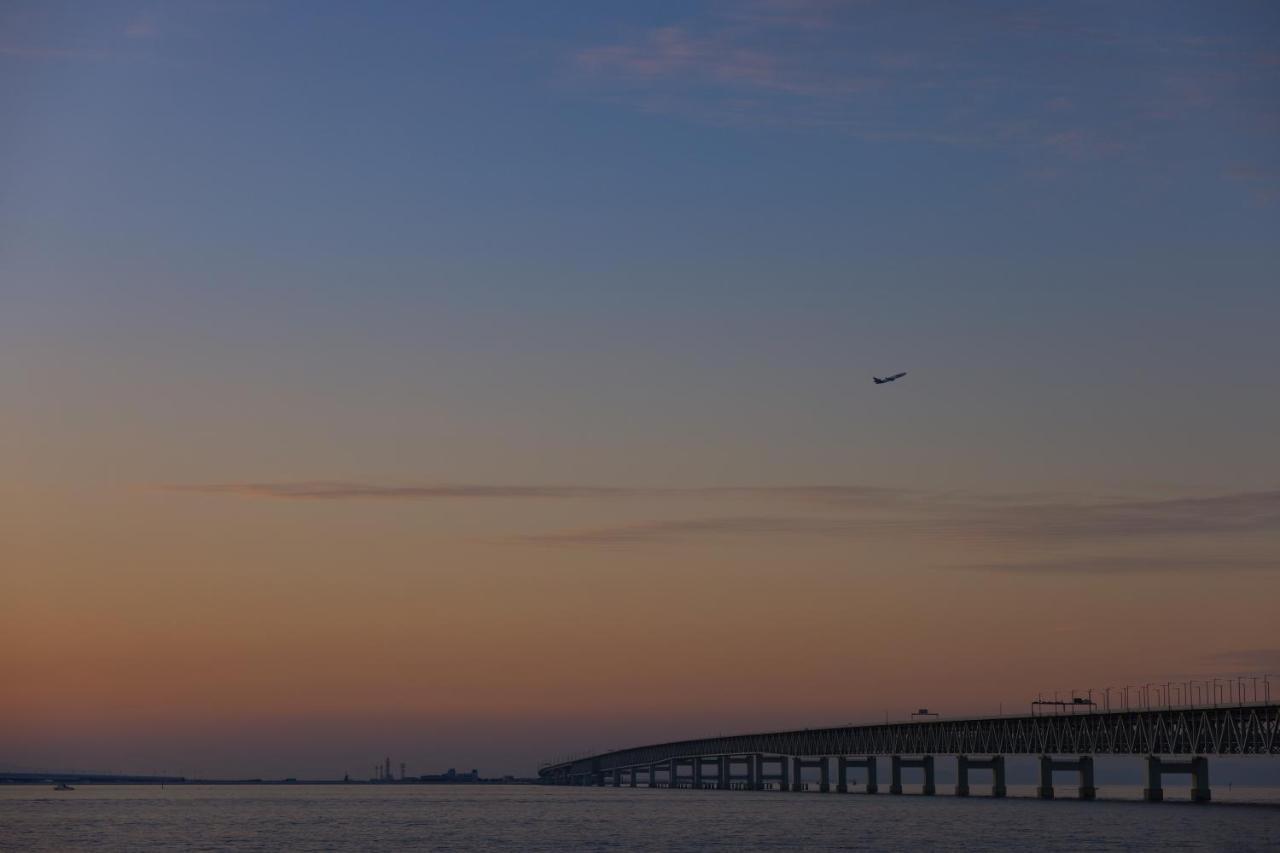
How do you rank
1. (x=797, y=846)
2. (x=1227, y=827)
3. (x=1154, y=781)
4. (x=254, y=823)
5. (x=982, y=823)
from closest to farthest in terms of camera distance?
(x=797, y=846)
(x=1227, y=827)
(x=982, y=823)
(x=254, y=823)
(x=1154, y=781)

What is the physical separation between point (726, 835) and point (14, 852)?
51745 mm

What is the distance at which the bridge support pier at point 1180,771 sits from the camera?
7165 inches

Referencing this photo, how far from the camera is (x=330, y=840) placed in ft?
425

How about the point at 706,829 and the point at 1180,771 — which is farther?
the point at 1180,771

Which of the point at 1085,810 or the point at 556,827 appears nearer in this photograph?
the point at 556,827

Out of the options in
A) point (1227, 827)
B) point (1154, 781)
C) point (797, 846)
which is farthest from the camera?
point (1154, 781)

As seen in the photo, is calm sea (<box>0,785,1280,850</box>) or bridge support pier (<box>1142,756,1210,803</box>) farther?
bridge support pier (<box>1142,756,1210,803</box>)

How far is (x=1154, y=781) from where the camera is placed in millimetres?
190375

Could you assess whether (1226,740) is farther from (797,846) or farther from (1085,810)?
(797,846)

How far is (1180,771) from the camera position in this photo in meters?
191

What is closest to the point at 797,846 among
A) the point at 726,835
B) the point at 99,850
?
the point at 726,835

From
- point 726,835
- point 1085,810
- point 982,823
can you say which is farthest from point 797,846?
point 1085,810

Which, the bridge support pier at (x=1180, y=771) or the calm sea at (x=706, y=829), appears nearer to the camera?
the calm sea at (x=706, y=829)

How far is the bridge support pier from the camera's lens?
18200cm
